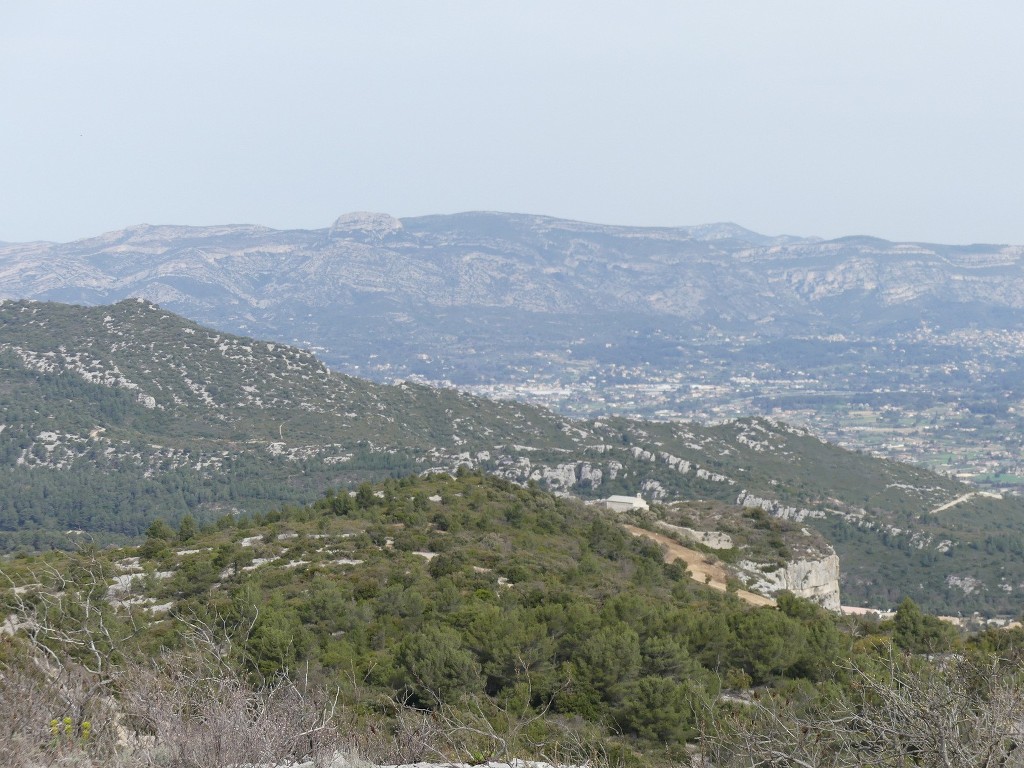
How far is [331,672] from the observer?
15.5 m

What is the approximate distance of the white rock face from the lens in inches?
1454

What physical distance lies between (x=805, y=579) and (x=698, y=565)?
6.51 metres

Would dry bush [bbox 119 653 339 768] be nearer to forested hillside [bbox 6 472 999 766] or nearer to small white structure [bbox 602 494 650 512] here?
forested hillside [bbox 6 472 999 766]

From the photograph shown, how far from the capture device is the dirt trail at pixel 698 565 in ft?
106

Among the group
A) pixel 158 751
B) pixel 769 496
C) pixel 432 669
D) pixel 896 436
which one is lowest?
pixel 896 436

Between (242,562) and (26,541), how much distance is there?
31316mm

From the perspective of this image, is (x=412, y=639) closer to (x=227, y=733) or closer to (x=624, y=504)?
(x=227, y=733)

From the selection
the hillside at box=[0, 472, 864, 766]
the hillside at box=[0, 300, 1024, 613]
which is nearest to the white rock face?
the hillside at box=[0, 300, 1024, 613]

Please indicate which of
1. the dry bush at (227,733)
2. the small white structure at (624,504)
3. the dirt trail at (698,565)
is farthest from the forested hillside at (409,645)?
the small white structure at (624,504)

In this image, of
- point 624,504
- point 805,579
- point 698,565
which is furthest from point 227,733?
point 624,504

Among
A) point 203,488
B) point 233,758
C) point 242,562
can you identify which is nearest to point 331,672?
point 233,758

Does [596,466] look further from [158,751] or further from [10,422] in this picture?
[158,751]

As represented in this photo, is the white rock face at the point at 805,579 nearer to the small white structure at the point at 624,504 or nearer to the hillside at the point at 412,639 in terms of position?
the hillside at the point at 412,639

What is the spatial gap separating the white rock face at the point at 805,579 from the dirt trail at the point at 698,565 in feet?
4.96
